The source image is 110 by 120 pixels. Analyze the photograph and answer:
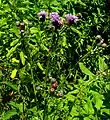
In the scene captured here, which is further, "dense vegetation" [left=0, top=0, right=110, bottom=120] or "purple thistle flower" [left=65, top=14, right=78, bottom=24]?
"purple thistle flower" [left=65, top=14, right=78, bottom=24]

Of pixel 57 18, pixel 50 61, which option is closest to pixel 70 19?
pixel 57 18

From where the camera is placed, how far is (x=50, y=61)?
4.07m

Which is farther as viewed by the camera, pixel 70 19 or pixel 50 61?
pixel 50 61

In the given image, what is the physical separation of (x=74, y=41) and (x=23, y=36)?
160 centimetres

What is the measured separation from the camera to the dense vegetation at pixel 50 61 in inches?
113

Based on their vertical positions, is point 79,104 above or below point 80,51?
below

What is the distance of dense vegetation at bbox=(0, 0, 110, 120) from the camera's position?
9.46 feet

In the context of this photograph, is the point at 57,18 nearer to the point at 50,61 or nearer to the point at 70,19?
the point at 70,19

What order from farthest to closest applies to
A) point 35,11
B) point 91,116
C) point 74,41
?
point 74,41
point 35,11
point 91,116

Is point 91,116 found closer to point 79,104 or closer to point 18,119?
point 79,104

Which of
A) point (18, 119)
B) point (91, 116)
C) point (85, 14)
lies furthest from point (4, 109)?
point (85, 14)

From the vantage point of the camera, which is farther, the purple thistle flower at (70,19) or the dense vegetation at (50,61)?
the purple thistle flower at (70,19)

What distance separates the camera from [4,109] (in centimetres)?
380

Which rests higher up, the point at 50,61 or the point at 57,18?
the point at 57,18
